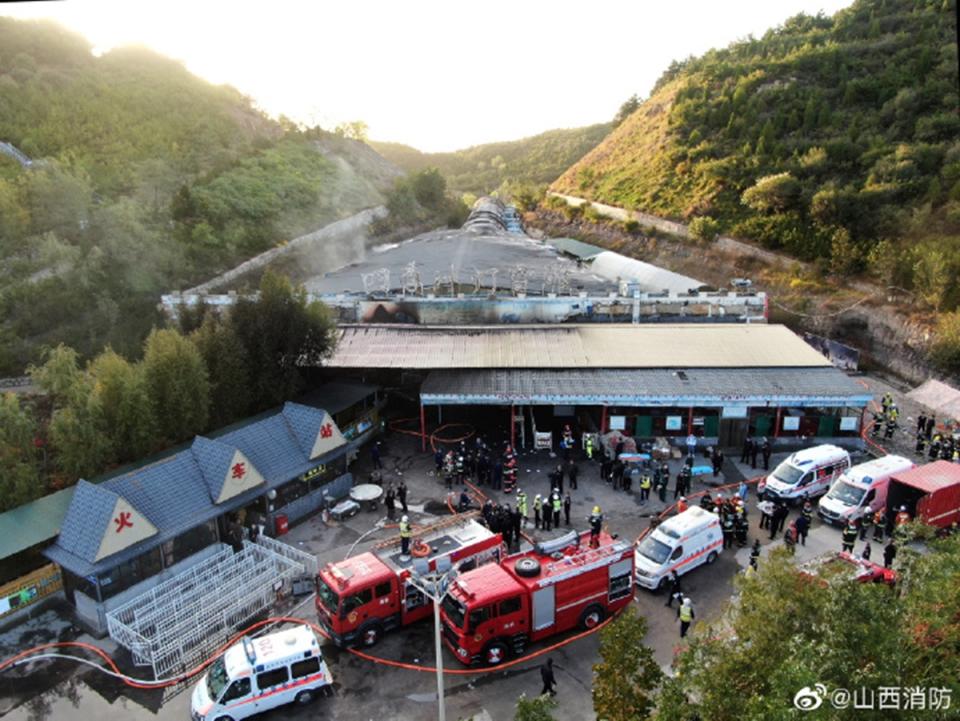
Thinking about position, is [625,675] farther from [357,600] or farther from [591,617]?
[357,600]

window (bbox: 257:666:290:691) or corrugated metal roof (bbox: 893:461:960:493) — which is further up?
corrugated metal roof (bbox: 893:461:960:493)

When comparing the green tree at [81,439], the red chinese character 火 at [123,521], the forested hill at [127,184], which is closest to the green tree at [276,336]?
the green tree at [81,439]

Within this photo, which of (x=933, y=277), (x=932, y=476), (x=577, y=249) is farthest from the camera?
(x=577, y=249)

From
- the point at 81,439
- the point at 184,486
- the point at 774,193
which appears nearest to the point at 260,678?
the point at 184,486

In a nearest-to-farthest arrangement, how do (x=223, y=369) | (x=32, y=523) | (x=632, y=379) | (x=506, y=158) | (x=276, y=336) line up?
(x=32, y=523) → (x=223, y=369) → (x=276, y=336) → (x=632, y=379) → (x=506, y=158)

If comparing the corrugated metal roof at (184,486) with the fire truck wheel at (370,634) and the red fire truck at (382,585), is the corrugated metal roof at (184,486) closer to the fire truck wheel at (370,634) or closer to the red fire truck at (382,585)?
the red fire truck at (382,585)

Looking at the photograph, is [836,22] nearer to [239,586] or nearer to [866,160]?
[866,160]

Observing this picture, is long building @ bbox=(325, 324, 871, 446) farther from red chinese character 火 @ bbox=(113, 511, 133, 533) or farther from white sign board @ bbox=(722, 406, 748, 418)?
red chinese character 火 @ bbox=(113, 511, 133, 533)

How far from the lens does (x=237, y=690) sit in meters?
15.1

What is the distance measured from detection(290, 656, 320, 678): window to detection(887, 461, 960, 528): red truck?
18.0 m

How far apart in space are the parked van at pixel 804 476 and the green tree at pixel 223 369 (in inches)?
795

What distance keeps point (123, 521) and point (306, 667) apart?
706 cm

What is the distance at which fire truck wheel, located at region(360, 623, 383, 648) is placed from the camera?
57.8ft

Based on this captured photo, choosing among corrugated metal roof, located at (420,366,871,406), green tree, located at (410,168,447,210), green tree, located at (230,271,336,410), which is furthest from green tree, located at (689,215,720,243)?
green tree, located at (230,271,336,410)
